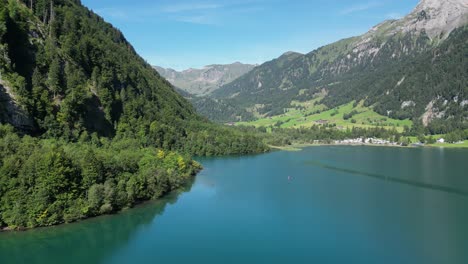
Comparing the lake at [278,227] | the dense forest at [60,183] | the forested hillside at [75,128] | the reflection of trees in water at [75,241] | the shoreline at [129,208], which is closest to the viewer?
the reflection of trees in water at [75,241]

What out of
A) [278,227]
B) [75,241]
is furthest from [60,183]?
[278,227]

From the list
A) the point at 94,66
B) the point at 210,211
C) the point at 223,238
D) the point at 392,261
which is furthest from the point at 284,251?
the point at 94,66

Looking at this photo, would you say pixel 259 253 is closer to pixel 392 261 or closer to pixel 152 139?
pixel 392 261

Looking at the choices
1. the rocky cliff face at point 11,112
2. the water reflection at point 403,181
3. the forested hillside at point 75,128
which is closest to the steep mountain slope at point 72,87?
the rocky cliff face at point 11,112

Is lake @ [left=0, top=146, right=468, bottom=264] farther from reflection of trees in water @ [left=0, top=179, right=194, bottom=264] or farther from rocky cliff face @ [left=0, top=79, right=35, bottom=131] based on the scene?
rocky cliff face @ [left=0, top=79, right=35, bottom=131]

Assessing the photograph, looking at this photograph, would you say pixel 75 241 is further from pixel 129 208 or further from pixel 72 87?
pixel 72 87

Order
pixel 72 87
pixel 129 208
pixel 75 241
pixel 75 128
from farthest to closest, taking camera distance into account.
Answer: pixel 72 87 → pixel 75 128 → pixel 129 208 → pixel 75 241

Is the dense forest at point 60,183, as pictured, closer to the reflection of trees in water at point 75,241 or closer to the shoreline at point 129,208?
the shoreline at point 129,208
